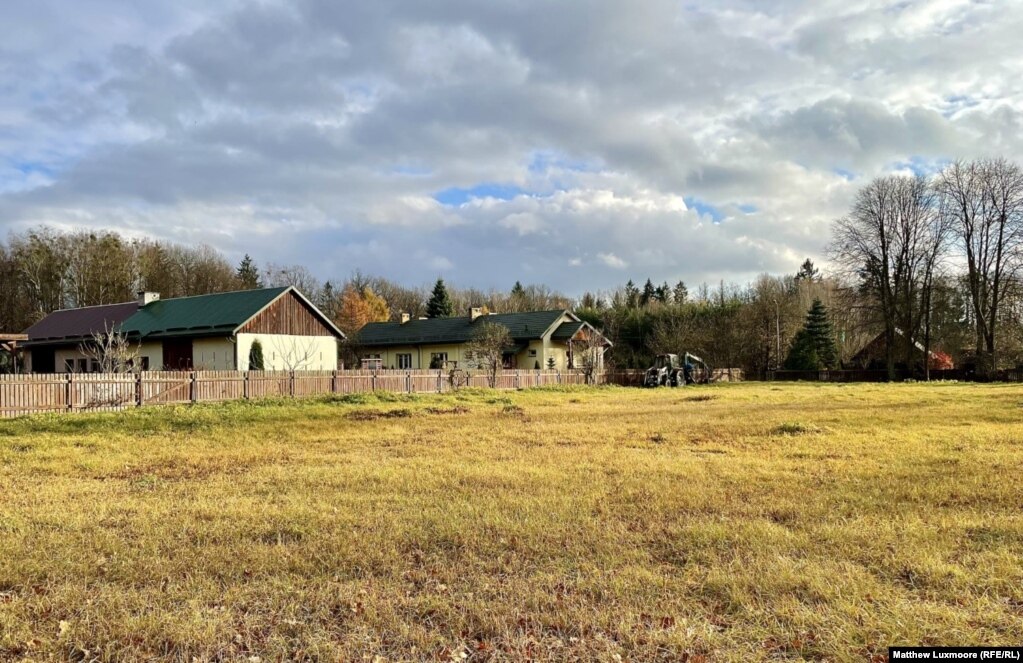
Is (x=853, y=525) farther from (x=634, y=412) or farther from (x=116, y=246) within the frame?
(x=116, y=246)

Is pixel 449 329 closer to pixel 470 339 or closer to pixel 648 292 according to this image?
pixel 470 339

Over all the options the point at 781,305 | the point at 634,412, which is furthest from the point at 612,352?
the point at 634,412

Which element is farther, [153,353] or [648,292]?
[648,292]

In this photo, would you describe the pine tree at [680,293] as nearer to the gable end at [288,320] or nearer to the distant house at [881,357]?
the distant house at [881,357]

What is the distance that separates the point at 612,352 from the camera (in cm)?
5803

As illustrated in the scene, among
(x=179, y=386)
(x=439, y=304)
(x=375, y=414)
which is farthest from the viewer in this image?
(x=439, y=304)

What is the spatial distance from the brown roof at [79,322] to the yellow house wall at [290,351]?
Result: 9690mm

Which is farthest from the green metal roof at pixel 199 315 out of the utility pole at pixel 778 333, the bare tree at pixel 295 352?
the utility pole at pixel 778 333

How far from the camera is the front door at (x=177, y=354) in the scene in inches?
1323

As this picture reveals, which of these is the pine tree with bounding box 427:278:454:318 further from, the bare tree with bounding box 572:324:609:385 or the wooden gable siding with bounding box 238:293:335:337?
the wooden gable siding with bounding box 238:293:335:337

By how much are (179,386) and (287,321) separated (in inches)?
564

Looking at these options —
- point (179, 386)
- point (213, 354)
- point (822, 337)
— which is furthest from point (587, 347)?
point (179, 386)

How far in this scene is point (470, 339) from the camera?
4675 centimetres

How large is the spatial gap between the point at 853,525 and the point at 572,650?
149 inches
